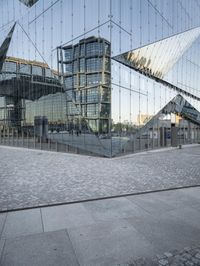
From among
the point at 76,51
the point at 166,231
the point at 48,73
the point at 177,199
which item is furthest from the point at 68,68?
the point at 166,231

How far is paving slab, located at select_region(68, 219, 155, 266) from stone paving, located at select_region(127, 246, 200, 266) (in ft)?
0.61

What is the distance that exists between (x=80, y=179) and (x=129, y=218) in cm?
463

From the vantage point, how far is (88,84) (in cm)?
1912

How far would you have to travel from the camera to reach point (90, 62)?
19.1 m

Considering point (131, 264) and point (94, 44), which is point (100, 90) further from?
point (131, 264)

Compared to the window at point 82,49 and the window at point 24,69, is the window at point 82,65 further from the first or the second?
the window at point 24,69

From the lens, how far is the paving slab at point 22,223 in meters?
5.01

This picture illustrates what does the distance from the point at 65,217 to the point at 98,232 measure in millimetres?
1143

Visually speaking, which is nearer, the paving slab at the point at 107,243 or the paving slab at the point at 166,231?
the paving slab at the point at 107,243

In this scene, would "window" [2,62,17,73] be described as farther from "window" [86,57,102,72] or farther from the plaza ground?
the plaza ground

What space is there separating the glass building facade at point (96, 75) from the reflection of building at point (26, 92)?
10 cm

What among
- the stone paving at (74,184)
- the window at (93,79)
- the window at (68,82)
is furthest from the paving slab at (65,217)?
the window at (68,82)

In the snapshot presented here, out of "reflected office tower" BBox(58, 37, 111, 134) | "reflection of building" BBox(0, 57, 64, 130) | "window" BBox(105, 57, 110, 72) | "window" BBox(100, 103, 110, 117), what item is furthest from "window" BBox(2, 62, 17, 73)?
"window" BBox(100, 103, 110, 117)

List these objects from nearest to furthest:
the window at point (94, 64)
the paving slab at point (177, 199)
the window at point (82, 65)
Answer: the paving slab at point (177, 199) → the window at point (94, 64) → the window at point (82, 65)
